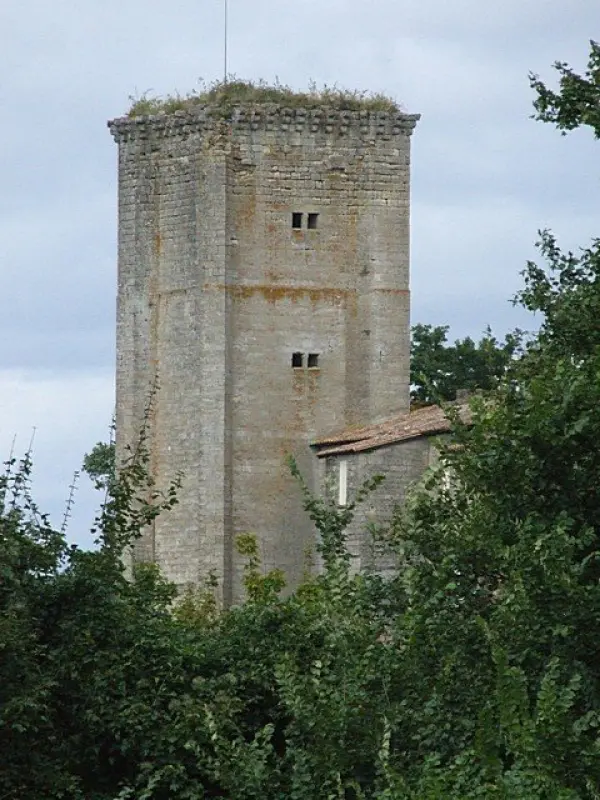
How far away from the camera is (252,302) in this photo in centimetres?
5612

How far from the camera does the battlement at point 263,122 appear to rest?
184 ft

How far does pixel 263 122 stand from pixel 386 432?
7463mm

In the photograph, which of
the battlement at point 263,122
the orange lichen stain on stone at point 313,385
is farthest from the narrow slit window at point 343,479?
the battlement at point 263,122

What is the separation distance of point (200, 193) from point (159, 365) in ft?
11.6

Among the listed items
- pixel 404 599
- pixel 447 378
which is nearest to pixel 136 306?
pixel 447 378

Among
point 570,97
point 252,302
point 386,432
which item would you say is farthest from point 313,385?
point 570,97

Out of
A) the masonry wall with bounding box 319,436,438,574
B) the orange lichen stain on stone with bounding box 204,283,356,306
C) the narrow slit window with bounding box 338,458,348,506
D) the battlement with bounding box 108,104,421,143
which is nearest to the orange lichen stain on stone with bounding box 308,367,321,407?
the orange lichen stain on stone with bounding box 204,283,356,306

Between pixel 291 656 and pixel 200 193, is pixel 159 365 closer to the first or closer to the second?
pixel 200 193

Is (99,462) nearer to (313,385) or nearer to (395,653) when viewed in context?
(313,385)

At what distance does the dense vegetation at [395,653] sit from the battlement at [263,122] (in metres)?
27.7

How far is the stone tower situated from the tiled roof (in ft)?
2.01

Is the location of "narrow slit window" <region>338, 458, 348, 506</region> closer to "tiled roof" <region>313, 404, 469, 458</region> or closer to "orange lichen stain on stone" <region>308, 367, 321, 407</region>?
"tiled roof" <region>313, 404, 469, 458</region>

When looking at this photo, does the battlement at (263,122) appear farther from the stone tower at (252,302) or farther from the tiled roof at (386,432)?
the tiled roof at (386,432)

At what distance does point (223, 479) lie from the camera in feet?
180
